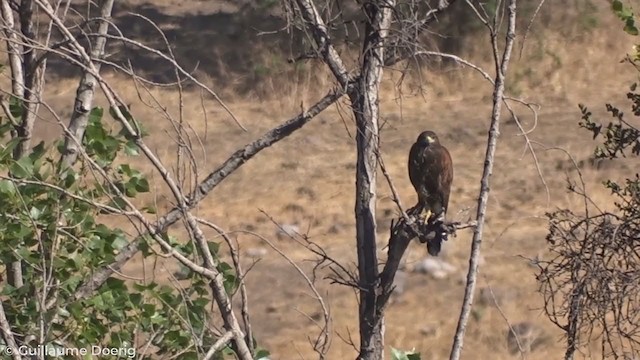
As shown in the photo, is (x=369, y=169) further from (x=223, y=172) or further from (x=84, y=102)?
(x=84, y=102)

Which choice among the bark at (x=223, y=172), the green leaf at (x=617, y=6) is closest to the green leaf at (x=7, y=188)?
the bark at (x=223, y=172)

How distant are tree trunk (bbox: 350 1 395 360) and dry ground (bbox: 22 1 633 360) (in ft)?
14.0

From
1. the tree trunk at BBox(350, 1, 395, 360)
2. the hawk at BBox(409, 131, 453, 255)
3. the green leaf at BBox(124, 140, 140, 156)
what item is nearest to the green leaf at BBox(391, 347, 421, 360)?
the tree trunk at BBox(350, 1, 395, 360)

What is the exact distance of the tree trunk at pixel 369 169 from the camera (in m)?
4.08

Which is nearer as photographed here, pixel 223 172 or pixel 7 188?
pixel 7 188

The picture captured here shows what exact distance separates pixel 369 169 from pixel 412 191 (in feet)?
34.6

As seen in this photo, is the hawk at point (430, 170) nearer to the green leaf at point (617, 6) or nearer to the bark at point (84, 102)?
the green leaf at point (617, 6)

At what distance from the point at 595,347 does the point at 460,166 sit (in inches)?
219

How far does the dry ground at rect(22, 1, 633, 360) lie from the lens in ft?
36.8

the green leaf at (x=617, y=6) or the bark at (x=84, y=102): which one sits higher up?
the green leaf at (x=617, y=6)

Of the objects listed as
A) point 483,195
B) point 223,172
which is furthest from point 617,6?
point 223,172

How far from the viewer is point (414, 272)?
1243cm

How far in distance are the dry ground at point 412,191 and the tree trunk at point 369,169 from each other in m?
4.27

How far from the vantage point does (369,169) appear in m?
4.21
